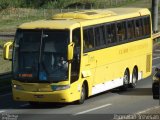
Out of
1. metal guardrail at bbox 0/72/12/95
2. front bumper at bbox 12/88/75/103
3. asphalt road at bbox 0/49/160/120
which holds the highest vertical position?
front bumper at bbox 12/88/75/103

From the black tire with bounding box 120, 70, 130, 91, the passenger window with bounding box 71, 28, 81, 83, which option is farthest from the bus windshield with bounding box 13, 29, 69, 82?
the black tire with bounding box 120, 70, 130, 91

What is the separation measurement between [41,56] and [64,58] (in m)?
0.75

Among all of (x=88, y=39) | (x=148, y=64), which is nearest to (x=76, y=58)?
(x=88, y=39)

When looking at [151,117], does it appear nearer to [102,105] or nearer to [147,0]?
[102,105]

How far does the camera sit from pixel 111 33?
2588cm

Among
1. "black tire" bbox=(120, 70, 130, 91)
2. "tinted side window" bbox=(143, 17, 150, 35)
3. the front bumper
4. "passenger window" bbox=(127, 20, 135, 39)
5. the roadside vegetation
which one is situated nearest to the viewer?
the front bumper

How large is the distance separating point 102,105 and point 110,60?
3.36 meters

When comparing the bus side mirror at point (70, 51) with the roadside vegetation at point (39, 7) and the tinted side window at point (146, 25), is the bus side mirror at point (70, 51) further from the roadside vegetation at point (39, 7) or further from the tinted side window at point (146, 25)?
the roadside vegetation at point (39, 7)

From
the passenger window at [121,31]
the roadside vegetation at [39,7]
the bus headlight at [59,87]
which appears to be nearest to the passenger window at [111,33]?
the passenger window at [121,31]

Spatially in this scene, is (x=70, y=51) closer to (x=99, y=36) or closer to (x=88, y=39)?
(x=88, y=39)

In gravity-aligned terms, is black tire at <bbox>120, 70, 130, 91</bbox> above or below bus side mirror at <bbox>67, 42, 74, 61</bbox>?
below

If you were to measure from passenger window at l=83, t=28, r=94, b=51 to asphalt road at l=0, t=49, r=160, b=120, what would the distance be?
6.35 ft

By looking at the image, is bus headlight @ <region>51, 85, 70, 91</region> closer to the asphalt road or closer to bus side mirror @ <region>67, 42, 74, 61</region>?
the asphalt road

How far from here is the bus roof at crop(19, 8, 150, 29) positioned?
22.6m
